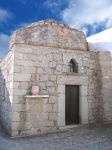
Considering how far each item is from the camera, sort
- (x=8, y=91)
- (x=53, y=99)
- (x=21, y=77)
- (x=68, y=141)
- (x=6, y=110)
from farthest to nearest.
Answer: (x=6, y=110), (x=8, y=91), (x=53, y=99), (x=21, y=77), (x=68, y=141)

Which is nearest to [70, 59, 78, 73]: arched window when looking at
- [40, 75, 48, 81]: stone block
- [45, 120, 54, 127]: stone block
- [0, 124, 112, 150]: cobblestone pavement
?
[40, 75, 48, 81]: stone block

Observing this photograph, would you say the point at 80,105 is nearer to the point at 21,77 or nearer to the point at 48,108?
the point at 48,108

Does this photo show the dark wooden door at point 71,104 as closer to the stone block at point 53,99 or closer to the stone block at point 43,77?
the stone block at point 53,99

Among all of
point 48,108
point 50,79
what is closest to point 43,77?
point 50,79

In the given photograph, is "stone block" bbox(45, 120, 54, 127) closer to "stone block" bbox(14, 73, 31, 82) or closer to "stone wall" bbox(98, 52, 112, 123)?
"stone block" bbox(14, 73, 31, 82)

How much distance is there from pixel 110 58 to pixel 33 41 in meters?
3.39

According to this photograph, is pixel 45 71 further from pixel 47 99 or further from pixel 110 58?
pixel 110 58

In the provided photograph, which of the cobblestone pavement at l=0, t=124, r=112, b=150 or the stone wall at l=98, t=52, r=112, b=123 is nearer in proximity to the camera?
the cobblestone pavement at l=0, t=124, r=112, b=150

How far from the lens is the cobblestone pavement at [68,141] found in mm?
5855

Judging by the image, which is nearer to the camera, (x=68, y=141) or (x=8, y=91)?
(x=68, y=141)

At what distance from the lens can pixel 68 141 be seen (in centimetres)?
638

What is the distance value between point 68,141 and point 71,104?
1895 mm

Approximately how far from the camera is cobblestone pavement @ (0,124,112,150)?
5855 mm

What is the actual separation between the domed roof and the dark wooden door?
1.79 m
